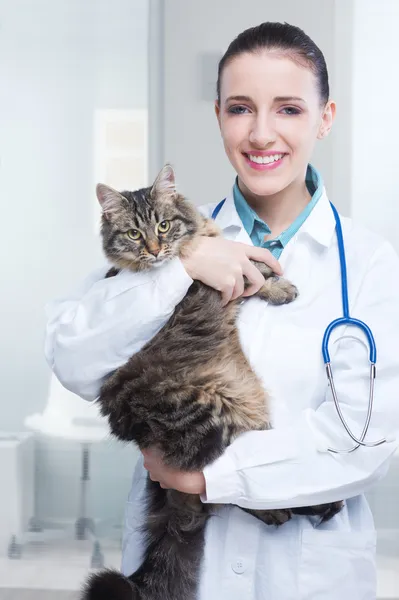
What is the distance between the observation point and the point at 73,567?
2.99 m

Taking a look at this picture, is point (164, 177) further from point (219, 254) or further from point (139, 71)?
point (139, 71)

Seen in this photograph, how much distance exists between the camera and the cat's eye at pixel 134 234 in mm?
1615

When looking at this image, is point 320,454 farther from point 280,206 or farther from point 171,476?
point 280,206

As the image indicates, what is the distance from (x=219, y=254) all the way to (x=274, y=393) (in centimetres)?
31

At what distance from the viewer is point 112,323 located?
143 centimetres

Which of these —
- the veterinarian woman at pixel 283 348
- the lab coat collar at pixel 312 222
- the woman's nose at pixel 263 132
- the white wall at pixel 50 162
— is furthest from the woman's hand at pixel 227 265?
the white wall at pixel 50 162

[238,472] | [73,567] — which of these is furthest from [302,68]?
[73,567]

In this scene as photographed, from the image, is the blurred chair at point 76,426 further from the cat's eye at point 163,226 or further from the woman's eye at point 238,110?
the woman's eye at point 238,110

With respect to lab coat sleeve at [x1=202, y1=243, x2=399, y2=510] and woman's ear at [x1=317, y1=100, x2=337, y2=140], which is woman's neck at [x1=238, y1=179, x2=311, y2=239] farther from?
lab coat sleeve at [x1=202, y1=243, x2=399, y2=510]

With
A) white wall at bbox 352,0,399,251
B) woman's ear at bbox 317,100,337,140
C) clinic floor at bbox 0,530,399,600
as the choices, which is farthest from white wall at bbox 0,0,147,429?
woman's ear at bbox 317,100,337,140

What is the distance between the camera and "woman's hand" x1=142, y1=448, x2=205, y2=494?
136 centimetres

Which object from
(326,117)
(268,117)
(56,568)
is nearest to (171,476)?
(268,117)

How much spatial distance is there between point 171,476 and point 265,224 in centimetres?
64

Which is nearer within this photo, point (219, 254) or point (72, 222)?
point (219, 254)
